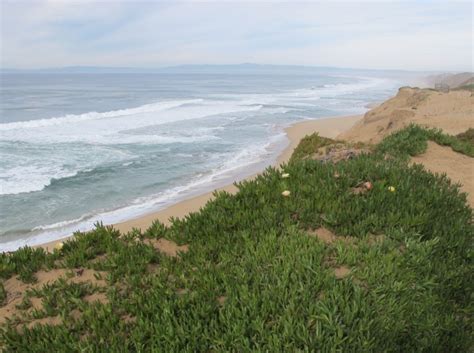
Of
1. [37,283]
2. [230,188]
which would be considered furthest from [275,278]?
[230,188]

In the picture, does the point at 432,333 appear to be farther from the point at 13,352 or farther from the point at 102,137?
the point at 102,137

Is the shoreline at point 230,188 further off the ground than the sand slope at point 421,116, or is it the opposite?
the sand slope at point 421,116

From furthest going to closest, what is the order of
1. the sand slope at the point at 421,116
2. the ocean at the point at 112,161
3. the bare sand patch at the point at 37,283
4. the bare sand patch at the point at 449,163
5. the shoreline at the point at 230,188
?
1. the sand slope at the point at 421,116
2. the ocean at the point at 112,161
3. the shoreline at the point at 230,188
4. the bare sand patch at the point at 449,163
5. the bare sand patch at the point at 37,283

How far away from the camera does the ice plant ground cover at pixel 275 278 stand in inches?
122

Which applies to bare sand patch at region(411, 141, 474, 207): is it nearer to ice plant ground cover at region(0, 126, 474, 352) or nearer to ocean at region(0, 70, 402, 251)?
ice plant ground cover at region(0, 126, 474, 352)

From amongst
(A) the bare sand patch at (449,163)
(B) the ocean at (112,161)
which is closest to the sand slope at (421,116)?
(A) the bare sand patch at (449,163)

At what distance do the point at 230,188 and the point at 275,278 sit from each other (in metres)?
12.2

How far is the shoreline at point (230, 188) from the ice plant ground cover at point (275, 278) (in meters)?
1.37

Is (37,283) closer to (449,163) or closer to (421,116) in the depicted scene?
(449,163)

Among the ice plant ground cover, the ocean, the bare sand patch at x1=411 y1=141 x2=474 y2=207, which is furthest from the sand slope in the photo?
the ice plant ground cover

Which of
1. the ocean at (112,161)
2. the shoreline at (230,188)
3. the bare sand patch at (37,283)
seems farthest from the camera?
the ocean at (112,161)

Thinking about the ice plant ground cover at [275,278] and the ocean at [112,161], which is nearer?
the ice plant ground cover at [275,278]

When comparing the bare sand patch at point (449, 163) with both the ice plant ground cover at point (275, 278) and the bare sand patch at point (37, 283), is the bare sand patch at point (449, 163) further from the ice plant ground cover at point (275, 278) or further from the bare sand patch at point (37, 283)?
the bare sand patch at point (37, 283)

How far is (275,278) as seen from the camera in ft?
11.8
